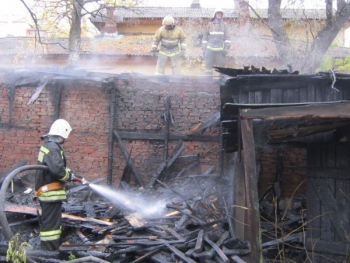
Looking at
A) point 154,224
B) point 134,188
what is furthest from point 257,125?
point 134,188

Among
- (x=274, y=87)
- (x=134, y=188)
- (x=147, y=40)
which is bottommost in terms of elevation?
(x=134, y=188)

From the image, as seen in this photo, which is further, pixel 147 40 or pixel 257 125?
pixel 147 40

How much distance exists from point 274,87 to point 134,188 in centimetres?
466

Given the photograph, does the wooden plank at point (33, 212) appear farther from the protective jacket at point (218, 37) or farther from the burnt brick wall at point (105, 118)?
the protective jacket at point (218, 37)

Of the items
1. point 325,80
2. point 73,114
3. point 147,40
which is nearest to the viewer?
point 325,80

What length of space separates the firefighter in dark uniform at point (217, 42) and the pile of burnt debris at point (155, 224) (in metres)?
3.91

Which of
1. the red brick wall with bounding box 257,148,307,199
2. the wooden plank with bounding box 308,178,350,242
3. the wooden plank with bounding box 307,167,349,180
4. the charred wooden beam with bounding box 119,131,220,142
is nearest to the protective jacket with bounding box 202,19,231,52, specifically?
the charred wooden beam with bounding box 119,131,220,142

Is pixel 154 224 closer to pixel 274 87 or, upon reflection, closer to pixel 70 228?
pixel 70 228

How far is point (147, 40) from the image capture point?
71.9 ft

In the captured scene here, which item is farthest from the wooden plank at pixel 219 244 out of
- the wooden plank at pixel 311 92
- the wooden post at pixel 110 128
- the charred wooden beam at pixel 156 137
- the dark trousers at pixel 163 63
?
the dark trousers at pixel 163 63

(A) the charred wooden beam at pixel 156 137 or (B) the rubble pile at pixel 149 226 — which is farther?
(A) the charred wooden beam at pixel 156 137

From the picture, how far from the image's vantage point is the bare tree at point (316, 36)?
13500 mm

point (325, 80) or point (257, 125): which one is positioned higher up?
point (325, 80)

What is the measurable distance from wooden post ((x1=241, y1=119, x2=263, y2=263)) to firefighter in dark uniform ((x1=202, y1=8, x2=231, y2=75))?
7291 millimetres
